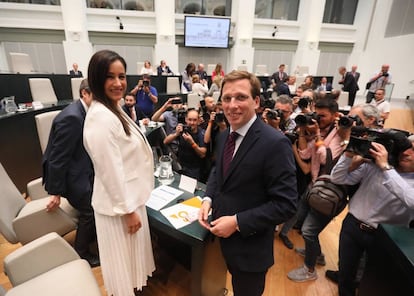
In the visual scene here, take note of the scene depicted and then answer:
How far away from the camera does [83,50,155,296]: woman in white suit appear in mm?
1025

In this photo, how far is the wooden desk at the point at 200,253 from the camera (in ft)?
3.98

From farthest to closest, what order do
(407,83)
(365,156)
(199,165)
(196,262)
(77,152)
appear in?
(407,83), (199,165), (77,152), (196,262), (365,156)

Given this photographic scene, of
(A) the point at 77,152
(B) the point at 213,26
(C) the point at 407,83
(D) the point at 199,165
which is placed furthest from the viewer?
(B) the point at 213,26

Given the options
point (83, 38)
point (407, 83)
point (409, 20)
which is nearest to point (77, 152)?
point (83, 38)

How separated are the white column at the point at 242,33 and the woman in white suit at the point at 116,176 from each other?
29.7 ft

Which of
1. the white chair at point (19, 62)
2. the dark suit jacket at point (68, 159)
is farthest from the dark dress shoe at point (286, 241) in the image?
the white chair at point (19, 62)

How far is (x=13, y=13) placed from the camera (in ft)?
25.0

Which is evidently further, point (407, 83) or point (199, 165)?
point (407, 83)

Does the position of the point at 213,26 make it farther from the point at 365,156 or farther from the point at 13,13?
the point at 365,156

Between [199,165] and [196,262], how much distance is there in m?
1.23

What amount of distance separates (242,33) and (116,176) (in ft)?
31.2

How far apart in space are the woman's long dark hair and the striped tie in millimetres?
512

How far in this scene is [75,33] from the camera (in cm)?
766

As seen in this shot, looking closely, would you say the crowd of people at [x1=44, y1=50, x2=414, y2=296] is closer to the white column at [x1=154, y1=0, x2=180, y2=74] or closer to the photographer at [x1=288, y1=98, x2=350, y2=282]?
the photographer at [x1=288, y1=98, x2=350, y2=282]
